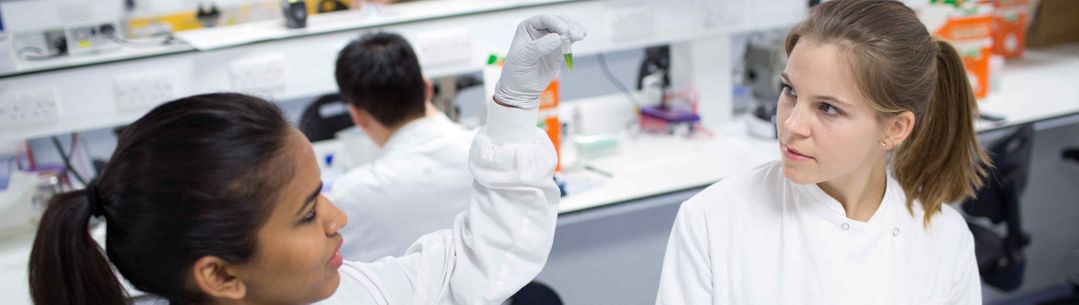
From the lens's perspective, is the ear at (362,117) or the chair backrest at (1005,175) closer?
the ear at (362,117)

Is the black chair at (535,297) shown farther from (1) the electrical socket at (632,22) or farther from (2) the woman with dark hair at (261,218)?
(1) the electrical socket at (632,22)

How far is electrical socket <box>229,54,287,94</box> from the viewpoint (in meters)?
2.27

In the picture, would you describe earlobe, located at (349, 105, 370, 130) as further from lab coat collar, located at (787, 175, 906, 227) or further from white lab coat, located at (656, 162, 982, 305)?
lab coat collar, located at (787, 175, 906, 227)

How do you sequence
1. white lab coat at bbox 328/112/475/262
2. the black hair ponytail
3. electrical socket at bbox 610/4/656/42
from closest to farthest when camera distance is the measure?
the black hair ponytail
white lab coat at bbox 328/112/475/262
electrical socket at bbox 610/4/656/42

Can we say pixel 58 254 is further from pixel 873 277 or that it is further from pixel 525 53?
pixel 873 277

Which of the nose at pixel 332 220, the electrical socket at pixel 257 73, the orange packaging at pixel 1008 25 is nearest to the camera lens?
the nose at pixel 332 220

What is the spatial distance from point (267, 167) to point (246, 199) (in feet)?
0.13

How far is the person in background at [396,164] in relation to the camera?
1.89 metres

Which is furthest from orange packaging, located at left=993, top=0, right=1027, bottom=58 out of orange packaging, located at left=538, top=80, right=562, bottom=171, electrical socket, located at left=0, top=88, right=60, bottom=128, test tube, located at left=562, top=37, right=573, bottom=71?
electrical socket, located at left=0, top=88, right=60, bottom=128

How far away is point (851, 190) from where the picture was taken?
145cm

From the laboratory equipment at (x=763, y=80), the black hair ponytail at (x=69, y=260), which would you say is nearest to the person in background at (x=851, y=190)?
the black hair ponytail at (x=69, y=260)

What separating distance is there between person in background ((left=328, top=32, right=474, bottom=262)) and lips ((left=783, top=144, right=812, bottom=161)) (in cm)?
77

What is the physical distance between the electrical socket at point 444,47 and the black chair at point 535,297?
0.74 meters

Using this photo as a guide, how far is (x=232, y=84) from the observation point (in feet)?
7.49
